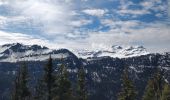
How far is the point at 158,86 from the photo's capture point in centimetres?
7194

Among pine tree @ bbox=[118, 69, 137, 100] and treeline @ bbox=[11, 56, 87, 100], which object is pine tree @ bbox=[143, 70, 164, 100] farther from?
treeline @ bbox=[11, 56, 87, 100]

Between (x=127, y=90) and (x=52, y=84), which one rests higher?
(x=52, y=84)

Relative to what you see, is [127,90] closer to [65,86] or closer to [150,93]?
[150,93]

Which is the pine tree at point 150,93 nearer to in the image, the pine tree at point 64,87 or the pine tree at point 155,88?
the pine tree at point 155,88

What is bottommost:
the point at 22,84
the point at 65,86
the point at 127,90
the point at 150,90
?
the point at 150,90

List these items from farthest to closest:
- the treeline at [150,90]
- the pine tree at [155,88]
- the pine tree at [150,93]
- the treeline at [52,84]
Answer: the pine tree at [150,93], the pine tree at [155,88], the treeline at [150,90], the treeline at [52,84]

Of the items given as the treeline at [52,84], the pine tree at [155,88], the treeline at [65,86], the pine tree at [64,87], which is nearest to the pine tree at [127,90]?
the treeline at [65,86]

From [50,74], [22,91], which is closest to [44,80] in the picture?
[50,74]

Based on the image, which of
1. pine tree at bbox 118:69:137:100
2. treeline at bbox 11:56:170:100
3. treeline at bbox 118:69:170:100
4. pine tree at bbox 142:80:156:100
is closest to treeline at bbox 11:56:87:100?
treeline at bbox 11:56:170:100

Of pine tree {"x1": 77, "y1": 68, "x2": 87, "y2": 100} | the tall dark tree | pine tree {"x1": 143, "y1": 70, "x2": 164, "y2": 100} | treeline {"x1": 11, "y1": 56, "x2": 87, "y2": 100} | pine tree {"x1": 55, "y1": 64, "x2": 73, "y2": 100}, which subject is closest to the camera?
treeline {"x1": 11, "y1": 56, "x2": 87, "y2": 100}

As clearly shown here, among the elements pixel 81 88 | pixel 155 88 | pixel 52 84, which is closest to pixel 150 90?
pixel 155 88

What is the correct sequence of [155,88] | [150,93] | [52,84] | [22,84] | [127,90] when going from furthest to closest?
[155,88], [150,93], [22,84], [127,90], [52,84]

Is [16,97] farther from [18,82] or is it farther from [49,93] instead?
[49,93]

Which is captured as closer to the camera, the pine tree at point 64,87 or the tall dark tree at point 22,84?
the pine tree at point 64,87
